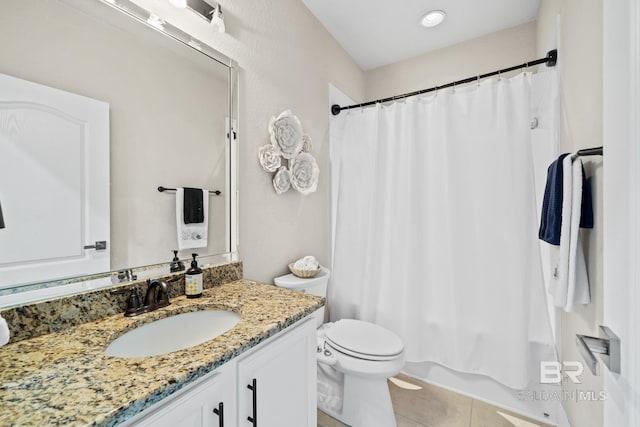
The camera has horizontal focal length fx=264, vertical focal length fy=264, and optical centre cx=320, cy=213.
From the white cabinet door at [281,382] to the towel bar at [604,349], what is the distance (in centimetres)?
75

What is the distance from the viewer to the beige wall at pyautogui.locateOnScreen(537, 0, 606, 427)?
0.97 meters

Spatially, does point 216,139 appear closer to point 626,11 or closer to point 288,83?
point 288,83

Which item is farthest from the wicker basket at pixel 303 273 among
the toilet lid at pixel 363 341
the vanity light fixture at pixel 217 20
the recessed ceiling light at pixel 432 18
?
the recessed ceiling light at pixel 432 18

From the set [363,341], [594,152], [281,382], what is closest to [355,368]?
[363,341]

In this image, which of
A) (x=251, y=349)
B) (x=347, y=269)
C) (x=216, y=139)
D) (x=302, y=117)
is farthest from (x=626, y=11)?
(x=347, y=269)

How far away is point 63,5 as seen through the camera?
0.81 metres

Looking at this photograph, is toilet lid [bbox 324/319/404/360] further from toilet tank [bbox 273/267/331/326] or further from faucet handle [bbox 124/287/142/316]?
faucet handle [bbox 124/287/142/316]

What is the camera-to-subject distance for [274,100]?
157 centimetres

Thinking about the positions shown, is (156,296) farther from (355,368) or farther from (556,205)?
(556,205)

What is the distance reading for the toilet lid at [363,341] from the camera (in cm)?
139

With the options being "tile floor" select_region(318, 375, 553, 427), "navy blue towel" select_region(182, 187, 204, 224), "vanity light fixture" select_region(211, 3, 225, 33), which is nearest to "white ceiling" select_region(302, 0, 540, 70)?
"vanity light fixture" select_region(211, 3, 225, 33)

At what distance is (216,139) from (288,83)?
27.6 inches

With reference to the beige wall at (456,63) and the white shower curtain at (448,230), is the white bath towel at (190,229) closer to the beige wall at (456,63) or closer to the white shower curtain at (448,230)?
the white shower curtain at (448,230)

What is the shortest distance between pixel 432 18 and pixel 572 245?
172cm
